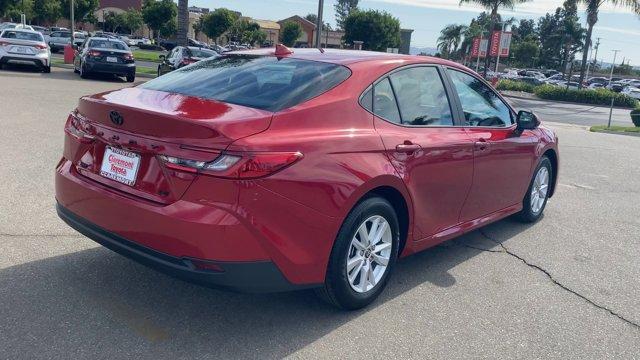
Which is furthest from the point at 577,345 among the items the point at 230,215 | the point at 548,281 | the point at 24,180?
the point at 24,180

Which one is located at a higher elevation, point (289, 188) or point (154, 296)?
point (289, 188)

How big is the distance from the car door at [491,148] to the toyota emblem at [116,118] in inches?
101

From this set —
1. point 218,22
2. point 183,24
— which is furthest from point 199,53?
point 218,22

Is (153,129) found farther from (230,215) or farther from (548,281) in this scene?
(548,281)

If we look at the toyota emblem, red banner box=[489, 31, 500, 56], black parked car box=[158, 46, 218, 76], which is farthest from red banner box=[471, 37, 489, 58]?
the toyota emblem

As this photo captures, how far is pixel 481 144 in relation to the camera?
15.1ft

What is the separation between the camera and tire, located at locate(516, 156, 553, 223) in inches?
233

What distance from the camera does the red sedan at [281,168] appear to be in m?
3.02

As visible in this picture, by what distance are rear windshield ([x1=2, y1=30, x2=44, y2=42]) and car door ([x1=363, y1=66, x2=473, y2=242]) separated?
1950 centimetres

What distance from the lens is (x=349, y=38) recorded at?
5925 centimetres

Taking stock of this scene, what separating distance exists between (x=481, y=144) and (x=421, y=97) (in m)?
0.69

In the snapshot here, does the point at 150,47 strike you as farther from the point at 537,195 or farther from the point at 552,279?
the point at 552,279

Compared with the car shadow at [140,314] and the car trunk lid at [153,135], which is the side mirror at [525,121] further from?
the car trunk lid at [153,135]

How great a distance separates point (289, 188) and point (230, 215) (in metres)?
0.35
